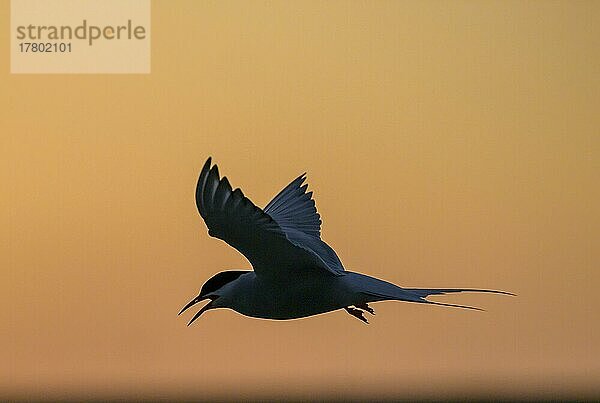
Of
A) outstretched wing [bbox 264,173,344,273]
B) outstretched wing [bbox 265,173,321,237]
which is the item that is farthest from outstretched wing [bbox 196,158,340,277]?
outstretched wing [bbox 265,173,321,237]

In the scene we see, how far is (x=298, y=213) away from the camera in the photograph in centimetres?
549

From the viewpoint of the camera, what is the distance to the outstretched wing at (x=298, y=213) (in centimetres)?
517

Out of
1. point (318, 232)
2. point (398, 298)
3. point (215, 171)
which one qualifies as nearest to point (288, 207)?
point (318, 232)

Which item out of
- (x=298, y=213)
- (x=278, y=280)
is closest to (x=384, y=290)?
(x=278, y=280)

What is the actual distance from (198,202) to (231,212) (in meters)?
0.11

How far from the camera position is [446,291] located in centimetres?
439

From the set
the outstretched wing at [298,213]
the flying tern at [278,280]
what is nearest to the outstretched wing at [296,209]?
the outstretched wing at [298,213]

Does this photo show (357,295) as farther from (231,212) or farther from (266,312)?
(231,212)

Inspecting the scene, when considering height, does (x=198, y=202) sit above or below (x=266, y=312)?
above

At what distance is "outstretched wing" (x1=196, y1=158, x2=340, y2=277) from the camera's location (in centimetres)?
379

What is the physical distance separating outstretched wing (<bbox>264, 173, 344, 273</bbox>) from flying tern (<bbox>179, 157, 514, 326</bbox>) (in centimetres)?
24

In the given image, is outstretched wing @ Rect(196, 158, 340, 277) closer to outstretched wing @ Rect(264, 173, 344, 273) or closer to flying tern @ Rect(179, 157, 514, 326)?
flying tern @ Rect(179, 157, 514, 326)

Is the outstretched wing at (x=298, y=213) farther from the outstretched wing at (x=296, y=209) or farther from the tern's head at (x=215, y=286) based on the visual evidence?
the tern's head at (x=215, y=286)

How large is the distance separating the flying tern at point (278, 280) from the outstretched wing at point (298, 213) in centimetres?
24
